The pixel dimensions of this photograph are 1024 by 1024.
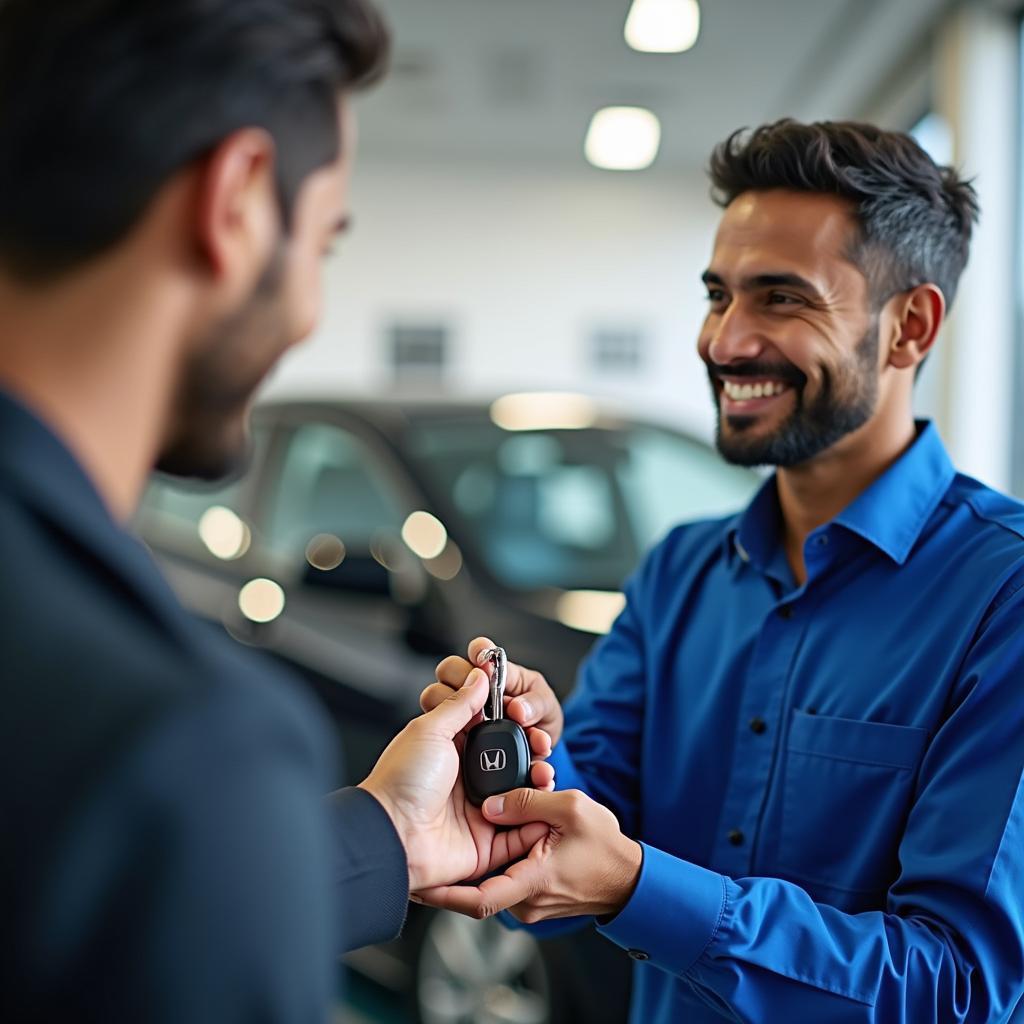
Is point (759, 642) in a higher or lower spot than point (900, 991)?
higher

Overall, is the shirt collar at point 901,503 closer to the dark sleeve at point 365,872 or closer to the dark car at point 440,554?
the dark sleeve at point 365,872

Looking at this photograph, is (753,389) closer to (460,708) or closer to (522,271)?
(460,708)

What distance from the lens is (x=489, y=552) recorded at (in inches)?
136

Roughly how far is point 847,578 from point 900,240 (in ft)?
1.62

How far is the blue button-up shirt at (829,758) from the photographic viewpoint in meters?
1.40

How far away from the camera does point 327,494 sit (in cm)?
401

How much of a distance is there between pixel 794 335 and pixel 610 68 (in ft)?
21.3

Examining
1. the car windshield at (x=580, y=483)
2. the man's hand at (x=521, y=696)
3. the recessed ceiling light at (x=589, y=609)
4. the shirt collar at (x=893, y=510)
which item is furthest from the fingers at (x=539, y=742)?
the car windshield at (x=580, y=483)

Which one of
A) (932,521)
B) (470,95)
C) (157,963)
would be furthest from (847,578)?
(470,95)

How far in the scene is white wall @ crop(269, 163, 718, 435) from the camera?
10914 millimetres

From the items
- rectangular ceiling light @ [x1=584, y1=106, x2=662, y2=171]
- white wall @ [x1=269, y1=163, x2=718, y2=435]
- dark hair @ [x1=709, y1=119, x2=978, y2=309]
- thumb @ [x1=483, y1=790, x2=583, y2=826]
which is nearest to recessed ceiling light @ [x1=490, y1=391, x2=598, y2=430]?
A: dark hair @ [x1=709, y1=119, x2=978, y2=309]

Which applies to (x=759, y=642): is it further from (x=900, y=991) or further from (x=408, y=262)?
(x=408, y=262)

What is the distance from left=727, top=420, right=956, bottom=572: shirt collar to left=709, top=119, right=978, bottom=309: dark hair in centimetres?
23

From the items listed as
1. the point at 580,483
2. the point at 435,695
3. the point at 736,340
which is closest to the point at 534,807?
the point at 435,695
